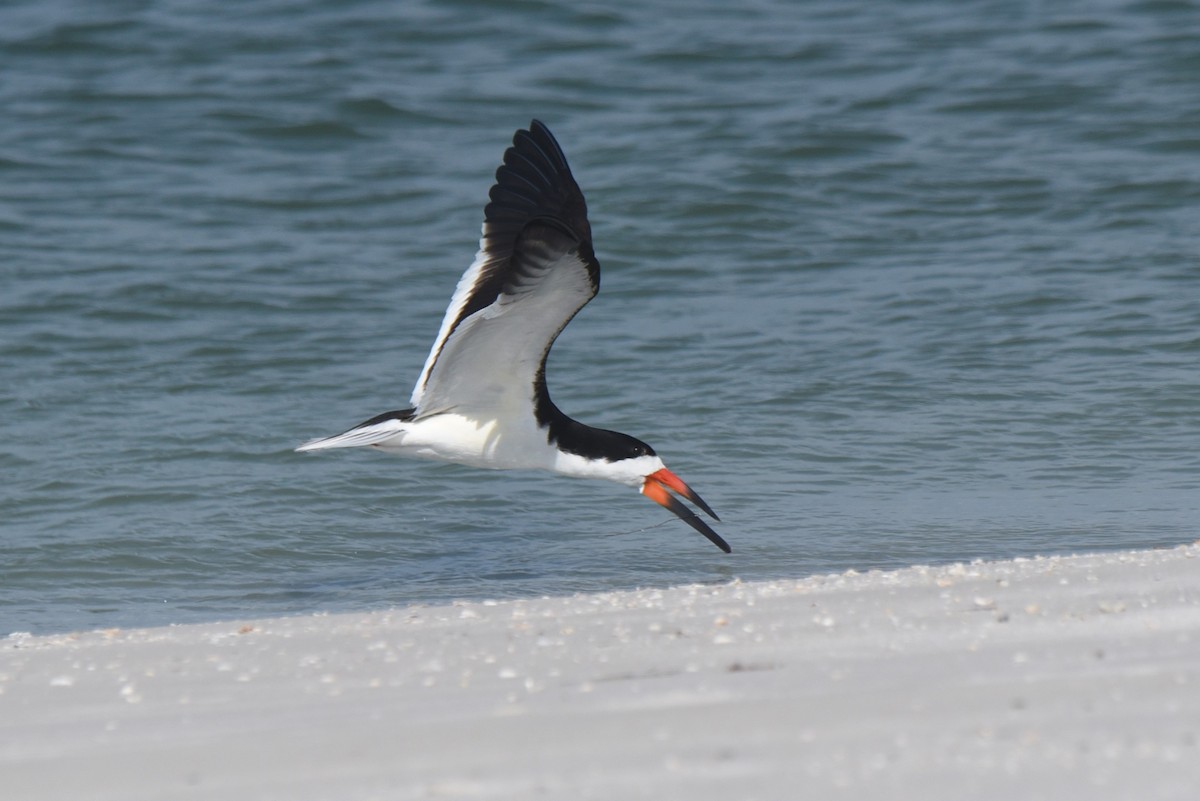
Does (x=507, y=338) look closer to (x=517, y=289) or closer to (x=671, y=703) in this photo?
(x=517, y=289)

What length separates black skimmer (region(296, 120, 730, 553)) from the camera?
4.77 metres

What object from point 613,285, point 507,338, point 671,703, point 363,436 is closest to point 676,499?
point 507,338

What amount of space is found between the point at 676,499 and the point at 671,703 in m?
3.09

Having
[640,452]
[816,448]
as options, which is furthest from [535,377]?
[816,448]

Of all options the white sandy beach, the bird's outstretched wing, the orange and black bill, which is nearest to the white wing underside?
the bird's outstretched wing

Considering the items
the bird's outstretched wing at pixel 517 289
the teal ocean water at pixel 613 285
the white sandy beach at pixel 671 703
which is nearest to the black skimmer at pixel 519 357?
the bird's outstretched wing at pixel 517 289

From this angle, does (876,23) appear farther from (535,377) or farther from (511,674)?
(511,674)

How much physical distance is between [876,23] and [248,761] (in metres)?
12.6

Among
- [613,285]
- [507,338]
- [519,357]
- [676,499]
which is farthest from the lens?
[613,285]

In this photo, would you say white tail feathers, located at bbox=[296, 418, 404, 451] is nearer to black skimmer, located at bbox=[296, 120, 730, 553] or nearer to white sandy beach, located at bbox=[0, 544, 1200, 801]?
black skimmer, located at bbox=[296, 120, 730, 553]

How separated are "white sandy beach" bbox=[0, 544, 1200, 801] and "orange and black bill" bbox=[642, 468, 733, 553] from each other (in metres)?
1.68

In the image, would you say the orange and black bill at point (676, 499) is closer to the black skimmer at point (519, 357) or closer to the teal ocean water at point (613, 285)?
the black skimmer at point (519, 357)

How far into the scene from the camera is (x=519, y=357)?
5.55m

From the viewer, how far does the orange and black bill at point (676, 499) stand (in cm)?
591
